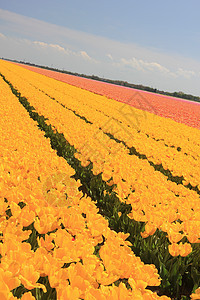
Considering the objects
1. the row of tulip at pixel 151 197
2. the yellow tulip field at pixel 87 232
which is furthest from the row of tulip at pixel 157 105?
the yellow tulip field at pixel 87 232

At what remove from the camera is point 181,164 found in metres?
6.42

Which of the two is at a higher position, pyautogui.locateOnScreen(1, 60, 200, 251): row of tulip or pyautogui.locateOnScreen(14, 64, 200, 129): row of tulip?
pyautogui.locateOnScreen(14, 64, 200, 129): row of tulip

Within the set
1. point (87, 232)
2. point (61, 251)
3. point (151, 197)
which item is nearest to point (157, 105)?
point (151, 197)

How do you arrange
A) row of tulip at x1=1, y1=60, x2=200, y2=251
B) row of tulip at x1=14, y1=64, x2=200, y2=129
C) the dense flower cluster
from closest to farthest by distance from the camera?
the dense flower cluster < row of tulip at x1=1, y1=60, x2=200, y2=251 < row of tulip at x1=14, y1=64, x2=200, y2=129

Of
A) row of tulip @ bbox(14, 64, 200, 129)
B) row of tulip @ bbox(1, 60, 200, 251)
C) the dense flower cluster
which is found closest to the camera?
the dense flower cluster

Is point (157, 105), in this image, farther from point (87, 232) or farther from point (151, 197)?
point (87, 232)

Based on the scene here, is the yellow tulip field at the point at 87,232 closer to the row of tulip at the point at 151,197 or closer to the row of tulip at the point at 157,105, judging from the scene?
the row of tulip at the point at 151,197

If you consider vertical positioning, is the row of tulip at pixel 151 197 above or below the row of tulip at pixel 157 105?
below

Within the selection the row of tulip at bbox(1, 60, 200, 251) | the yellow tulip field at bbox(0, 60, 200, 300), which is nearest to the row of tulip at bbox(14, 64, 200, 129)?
Answer: the row of tulip at bbox(1, 60, 200, 251)

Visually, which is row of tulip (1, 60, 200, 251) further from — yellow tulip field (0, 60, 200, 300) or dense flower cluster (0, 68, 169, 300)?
dense flower cluster (0, 68, 169, 300)

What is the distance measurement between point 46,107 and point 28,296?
9.82 metres

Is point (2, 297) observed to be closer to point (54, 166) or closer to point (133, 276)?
point (133, 276)

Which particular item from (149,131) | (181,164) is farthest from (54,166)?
(149,131)

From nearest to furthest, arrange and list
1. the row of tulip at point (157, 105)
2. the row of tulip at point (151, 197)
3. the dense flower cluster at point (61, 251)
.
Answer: the dense flower cluster at point (61, 251)
the row of tulip at point (151, 197)
the row of tulip at point (157, 105)
